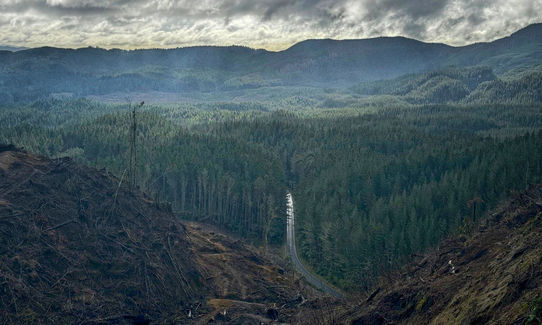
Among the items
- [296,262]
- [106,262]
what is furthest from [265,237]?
[106,262]

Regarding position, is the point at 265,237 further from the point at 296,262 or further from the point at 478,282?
the point at 478,282

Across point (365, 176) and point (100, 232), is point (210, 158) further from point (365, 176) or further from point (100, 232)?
point (100, 232)

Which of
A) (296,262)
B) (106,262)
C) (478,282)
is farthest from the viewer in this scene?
(296,262)

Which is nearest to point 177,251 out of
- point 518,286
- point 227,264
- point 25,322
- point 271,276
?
point 227,264

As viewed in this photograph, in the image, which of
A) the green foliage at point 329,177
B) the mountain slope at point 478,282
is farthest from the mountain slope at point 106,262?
the green foliage at point 329,177

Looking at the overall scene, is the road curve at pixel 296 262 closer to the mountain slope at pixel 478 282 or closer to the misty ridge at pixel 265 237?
the misty ridge at pixel 265 237

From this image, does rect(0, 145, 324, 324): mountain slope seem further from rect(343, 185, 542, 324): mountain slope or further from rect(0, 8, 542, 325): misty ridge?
rect(343, 185, 542, 324): mountain slope

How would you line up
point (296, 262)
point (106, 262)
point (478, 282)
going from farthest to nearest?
point (296, 262), point (106, 262), point (478, 282)

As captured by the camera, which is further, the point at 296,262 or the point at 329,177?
the point at 329,177
